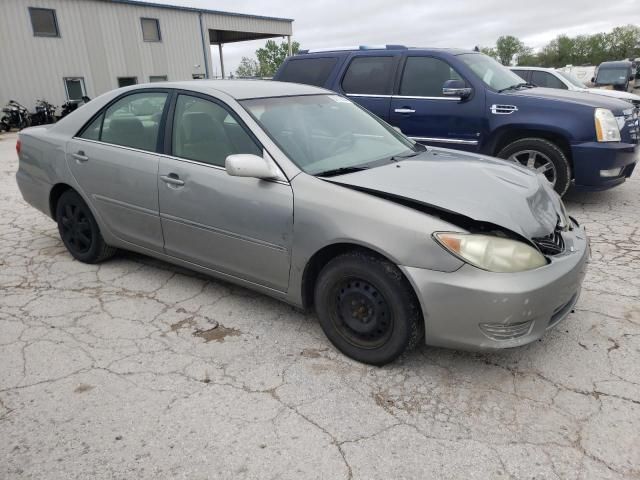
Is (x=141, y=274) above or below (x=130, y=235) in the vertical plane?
below

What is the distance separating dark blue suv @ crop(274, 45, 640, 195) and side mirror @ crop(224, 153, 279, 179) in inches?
143

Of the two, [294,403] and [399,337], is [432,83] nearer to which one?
[399,337]

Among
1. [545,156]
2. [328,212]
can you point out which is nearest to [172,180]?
[328,212]

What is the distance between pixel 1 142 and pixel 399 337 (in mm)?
15759

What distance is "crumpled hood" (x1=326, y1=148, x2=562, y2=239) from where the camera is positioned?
2582mm

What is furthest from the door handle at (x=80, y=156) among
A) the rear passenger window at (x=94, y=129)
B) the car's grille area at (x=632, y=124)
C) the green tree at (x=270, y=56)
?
the green tree at (x=270, y=56)

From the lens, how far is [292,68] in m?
7.26

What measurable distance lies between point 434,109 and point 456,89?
0.41 metres

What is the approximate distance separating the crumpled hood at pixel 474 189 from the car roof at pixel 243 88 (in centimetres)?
101

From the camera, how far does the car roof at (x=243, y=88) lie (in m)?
3.43

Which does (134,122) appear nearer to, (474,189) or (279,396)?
(279,396)

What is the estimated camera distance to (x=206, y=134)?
3.38 m

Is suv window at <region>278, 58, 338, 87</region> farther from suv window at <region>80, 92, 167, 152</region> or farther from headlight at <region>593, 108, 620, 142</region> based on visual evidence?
suv window at <region>80, 92, 167, 152</region>

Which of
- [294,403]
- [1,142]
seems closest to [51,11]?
[1,142]
